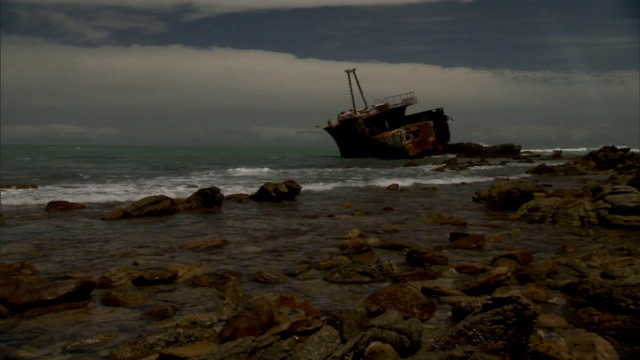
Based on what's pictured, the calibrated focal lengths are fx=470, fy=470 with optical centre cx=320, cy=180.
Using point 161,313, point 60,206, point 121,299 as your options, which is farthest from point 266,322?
point 60,206

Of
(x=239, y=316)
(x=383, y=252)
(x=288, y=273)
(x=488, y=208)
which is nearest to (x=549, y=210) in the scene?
(x=488, y=208)

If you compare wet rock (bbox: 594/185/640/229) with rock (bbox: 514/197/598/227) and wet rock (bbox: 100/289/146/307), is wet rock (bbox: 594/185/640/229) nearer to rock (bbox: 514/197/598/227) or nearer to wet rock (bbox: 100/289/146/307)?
rock (bbox: 514/197/598/227)

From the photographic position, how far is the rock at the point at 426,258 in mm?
8125

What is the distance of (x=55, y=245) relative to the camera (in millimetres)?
10266

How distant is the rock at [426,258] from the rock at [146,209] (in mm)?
9486

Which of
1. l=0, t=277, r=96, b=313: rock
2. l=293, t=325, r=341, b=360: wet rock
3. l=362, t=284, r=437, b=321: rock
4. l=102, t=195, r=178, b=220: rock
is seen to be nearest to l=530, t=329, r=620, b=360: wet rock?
l=362, t=284, r=437, b=321: rock

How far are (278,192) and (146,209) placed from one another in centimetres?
550

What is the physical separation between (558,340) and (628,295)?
1.48 m

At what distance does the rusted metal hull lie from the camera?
45.1m

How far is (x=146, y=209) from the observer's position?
581 inches

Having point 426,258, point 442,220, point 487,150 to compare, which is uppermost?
point 487,150

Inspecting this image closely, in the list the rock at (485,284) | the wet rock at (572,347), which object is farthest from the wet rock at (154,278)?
the wet rock at (572,347)

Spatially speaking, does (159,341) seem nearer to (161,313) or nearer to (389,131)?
(161,313)

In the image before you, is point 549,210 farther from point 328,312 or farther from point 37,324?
point 37,324
